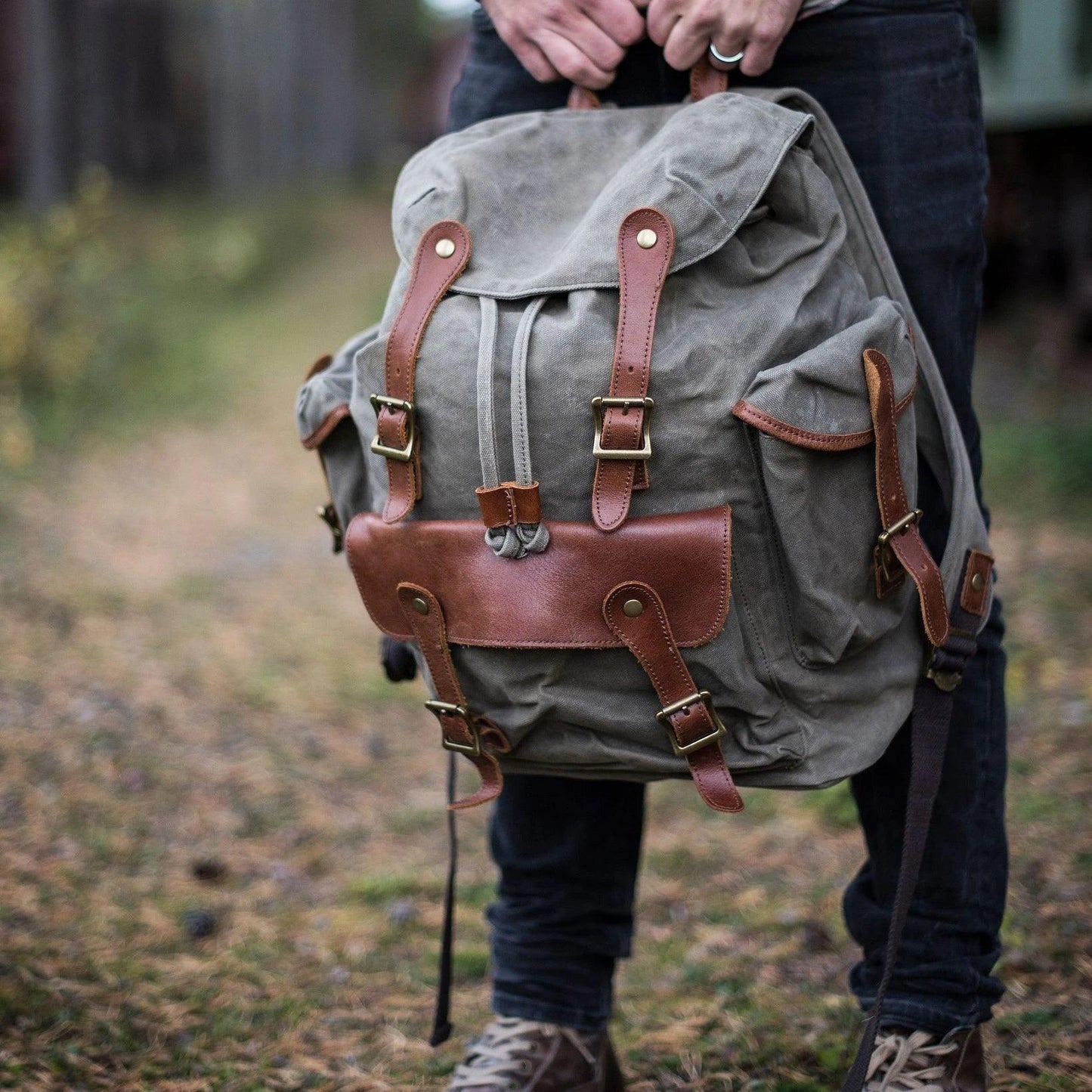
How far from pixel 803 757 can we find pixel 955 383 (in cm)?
49

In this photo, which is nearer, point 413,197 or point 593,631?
point 593,631

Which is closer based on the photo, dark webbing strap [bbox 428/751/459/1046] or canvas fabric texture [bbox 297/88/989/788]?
canvas fabric texture [bbox 297/88/989/788]

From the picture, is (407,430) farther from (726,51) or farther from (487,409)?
(726,51)

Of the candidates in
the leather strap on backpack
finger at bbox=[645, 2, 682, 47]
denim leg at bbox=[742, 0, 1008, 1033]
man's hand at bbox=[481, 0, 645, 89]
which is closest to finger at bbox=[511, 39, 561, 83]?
man's hand at bbox=[481, 0, 645, 89]

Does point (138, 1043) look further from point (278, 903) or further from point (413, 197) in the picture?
point (413, 197)

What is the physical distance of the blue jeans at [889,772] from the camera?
1.34 m

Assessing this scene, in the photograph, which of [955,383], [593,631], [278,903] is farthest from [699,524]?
[278,903]

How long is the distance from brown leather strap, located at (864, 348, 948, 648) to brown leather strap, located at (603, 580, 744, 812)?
24 centimetres

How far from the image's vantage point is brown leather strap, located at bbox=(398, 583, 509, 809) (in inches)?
49.9

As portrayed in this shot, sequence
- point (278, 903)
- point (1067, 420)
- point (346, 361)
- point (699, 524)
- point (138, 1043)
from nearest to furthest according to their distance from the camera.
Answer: point (699, 524) → point (346, 361) → point (138, 1043) → point (278, 903) → point (1067, 420)

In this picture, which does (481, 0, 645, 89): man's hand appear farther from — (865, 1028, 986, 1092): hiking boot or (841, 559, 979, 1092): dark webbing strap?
(865, 1028, 986, 1092): hiking boot

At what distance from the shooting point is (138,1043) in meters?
1.73

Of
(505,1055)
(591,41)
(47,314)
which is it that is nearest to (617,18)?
(591,41)

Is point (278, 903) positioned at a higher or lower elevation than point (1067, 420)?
lower
